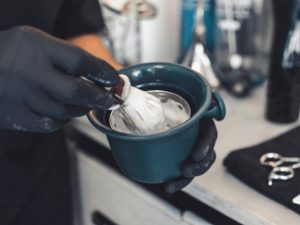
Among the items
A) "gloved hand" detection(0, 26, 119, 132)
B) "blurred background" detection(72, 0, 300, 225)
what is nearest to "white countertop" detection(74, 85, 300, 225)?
"blurred background" detection(72, 0, 300, 225)

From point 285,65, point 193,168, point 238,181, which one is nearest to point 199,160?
point 193,168

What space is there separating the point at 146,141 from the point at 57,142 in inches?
15.6

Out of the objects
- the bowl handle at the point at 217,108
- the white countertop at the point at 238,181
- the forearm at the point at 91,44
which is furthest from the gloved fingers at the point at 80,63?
the forearm at the point at 91,44

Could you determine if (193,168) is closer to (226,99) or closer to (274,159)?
(274,159)

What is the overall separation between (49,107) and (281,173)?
35 cm

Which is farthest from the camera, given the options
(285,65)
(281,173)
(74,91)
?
(285,65)

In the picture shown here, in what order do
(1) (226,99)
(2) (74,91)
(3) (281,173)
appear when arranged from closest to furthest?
(2) (74,91), (3) (281,173), (1) (226,99)

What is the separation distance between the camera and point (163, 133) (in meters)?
0.53

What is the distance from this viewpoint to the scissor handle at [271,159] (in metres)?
0.71

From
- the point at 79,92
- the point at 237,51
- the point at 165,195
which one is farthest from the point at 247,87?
the point at 79,92

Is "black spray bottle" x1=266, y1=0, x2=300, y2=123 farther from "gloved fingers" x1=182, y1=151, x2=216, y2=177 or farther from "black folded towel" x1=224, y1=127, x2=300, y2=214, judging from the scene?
"gloved fingers" x1=182, y1=151, x2=216, y2=177

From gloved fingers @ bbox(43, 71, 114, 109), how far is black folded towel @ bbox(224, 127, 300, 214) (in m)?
0.28

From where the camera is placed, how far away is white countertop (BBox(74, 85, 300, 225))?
636 millimetres

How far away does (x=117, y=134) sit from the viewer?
1.76 feet
